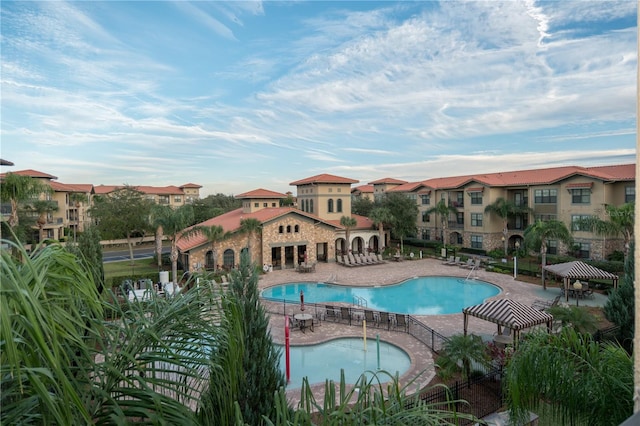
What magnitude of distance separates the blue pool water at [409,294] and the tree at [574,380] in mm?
16360

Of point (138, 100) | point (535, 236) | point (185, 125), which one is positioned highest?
point (185, 125)

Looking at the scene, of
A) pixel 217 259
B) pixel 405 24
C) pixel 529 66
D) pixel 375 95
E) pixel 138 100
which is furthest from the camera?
pixel 217 259

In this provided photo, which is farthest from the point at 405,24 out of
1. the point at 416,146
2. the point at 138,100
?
the point at 416,146

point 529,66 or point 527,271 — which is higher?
point 529,66

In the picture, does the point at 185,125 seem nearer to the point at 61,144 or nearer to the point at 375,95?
the point at 375,95

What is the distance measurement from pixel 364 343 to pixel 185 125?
2060 centimetres

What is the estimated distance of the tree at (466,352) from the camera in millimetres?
12086

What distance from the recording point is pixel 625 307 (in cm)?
1486

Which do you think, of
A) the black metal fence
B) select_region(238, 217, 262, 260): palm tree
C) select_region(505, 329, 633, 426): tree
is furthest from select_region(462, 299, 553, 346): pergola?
select_region(238, 217, 262, 260): palm tree

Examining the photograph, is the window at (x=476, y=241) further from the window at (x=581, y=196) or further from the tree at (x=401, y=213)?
the window at (x=581, y=196)

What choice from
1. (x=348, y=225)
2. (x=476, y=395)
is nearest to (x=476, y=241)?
(x=348, y=225)

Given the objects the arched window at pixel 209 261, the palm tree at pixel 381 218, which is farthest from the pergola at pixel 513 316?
the palm tree at pixel 381 218

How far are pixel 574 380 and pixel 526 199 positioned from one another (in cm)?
3926

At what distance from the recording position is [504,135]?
118 feet
